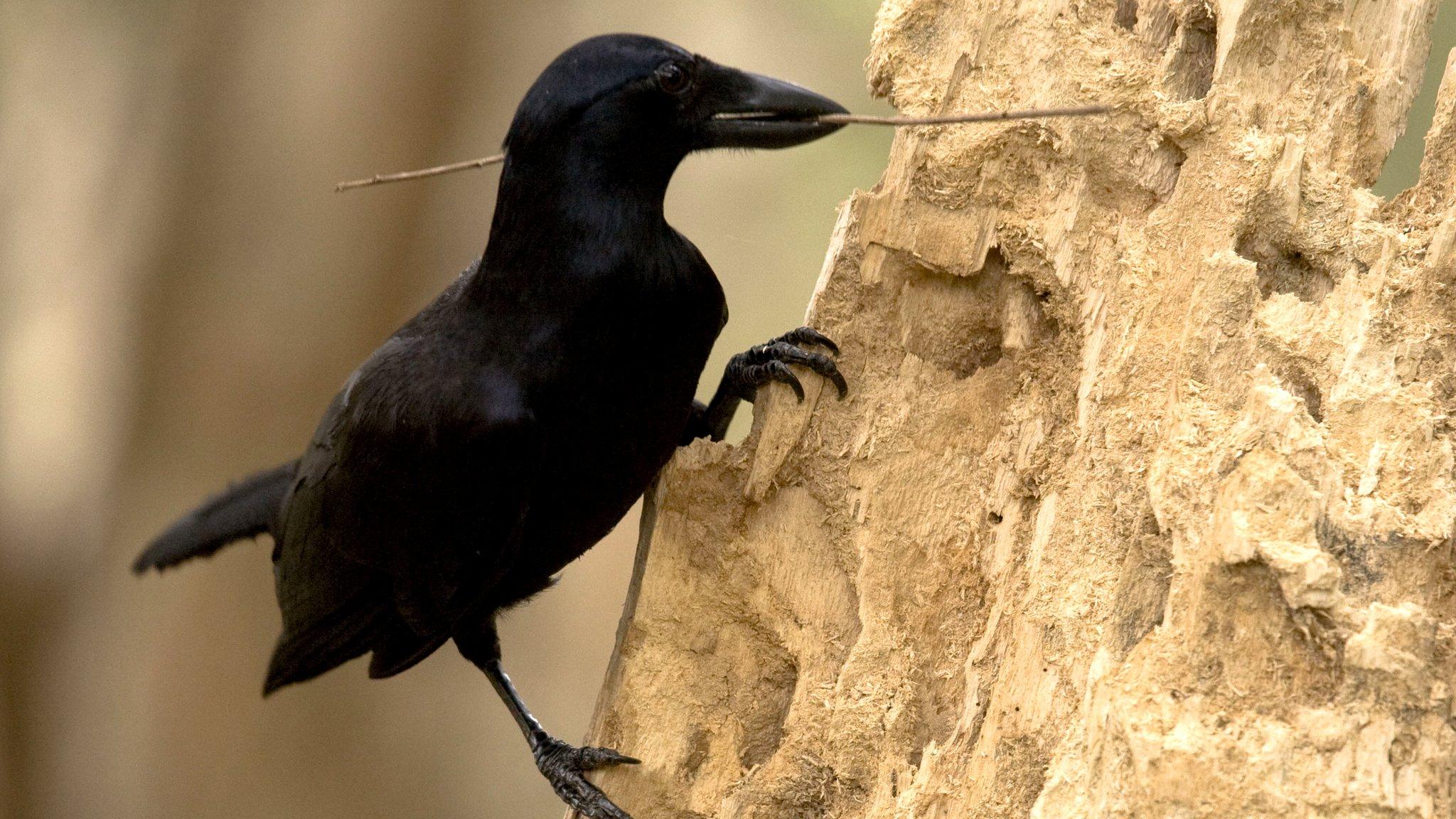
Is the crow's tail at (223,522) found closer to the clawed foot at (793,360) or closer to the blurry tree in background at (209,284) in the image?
the clawed foot at (793,360)

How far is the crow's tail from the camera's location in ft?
10.4

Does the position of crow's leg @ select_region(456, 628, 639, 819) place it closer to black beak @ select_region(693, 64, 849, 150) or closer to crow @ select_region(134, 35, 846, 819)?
crow @ select_region(134, 35, 846, 819)

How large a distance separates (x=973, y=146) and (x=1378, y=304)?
0.64 m

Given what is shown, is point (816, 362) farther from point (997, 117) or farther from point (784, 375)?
point (997, 117)

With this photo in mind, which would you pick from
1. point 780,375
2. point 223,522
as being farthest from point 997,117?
point 223,522

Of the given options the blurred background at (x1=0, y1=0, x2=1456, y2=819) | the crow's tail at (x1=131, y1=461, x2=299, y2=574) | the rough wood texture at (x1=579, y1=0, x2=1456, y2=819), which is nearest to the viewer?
the rough wood texture at (x1=579, y1=0, x2=1456, y2=819)

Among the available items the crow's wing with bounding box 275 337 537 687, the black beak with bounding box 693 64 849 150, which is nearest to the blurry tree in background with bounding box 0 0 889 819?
the crow's wing with bounding box 275 337 537 687

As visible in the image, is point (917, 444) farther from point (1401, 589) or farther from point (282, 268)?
point (282, 268)

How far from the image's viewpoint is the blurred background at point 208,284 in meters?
4.77

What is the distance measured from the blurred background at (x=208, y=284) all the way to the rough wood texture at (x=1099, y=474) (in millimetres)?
3011

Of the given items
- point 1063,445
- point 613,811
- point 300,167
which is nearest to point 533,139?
point 1063,445

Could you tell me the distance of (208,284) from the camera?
4770 mm

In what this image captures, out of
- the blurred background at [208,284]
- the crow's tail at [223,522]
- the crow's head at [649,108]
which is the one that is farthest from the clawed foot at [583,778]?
the blurred background at [208,284]

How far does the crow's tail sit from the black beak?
1559 mm
